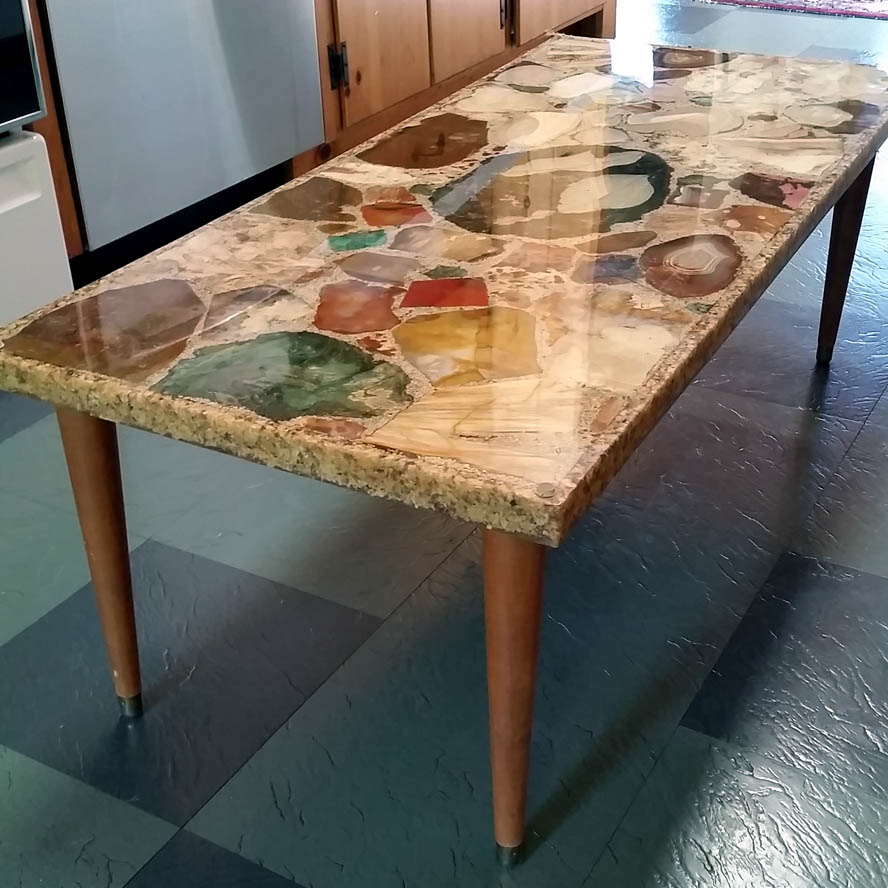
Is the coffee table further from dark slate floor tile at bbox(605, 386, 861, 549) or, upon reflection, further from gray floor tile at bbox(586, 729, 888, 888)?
dark slate floor tile at bbox(605, 386, 861, 549)

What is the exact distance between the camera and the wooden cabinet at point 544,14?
2.86 meters

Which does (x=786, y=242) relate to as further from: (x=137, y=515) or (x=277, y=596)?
(x=137, y=515)

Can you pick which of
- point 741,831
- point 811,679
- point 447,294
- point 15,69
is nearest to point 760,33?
point 15,69

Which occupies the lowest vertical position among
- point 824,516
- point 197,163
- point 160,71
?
point 824,516

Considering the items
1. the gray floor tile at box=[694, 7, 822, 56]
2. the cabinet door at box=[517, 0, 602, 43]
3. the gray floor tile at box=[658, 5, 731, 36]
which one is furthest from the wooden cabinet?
the gray floor tile at box=[658, 5, 731, 36]

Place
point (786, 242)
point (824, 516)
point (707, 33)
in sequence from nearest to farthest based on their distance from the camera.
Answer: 1. point (786, 242)
2. point (824, 516)
3. point (707, 33)

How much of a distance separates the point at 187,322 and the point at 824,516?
0.90 metres

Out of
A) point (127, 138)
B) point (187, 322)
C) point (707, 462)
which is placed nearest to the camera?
point (187, 322)

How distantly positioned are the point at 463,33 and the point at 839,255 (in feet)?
4.20

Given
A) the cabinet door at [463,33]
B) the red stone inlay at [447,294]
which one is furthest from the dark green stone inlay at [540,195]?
the cabinet door at [463,33]

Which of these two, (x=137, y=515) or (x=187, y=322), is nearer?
(x=187, y=322)

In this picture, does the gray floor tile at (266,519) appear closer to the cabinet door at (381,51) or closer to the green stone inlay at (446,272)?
the green stone inlay at (446,272)

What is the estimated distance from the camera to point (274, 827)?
1.04 meters

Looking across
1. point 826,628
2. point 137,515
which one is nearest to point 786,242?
point 826,628
